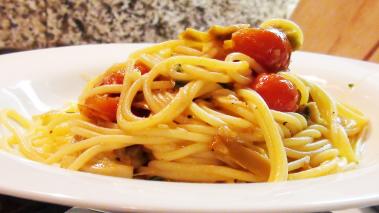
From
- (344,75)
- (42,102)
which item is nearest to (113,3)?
(42,102)

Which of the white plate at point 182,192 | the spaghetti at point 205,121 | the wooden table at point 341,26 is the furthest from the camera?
the wooden table at point 341,26

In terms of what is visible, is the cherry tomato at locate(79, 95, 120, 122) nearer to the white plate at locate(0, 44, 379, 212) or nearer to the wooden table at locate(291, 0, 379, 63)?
the white plate at locate(0, 44, 379, 212)

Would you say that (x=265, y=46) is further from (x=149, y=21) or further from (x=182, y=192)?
(x=149, y=21)

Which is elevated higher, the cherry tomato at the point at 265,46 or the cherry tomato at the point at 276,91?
the cherry tomato at the point at 265,46

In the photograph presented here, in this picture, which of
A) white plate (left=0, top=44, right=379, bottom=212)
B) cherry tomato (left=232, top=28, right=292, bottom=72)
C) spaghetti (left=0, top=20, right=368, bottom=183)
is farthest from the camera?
cherry tomato (left=232, top=28, right=292, bottom=72)

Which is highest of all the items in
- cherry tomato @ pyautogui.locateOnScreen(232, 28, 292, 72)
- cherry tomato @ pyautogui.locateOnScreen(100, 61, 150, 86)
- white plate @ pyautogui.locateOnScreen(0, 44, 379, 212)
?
cherry tomato @ pyautogui.locateOnScreen(232, 28, 292, 72)

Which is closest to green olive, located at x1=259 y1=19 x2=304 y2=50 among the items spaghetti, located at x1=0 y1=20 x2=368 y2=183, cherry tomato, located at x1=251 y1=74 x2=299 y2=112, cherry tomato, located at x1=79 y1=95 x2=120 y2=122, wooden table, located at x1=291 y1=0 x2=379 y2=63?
spaghetti, located at x1=0 y1=20 x2=368 y2=183

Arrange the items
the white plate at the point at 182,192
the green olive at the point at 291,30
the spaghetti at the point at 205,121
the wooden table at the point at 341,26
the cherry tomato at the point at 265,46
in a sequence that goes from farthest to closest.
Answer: the wooden table at the point at 341,26
the green olive at the point at 291,30
the cherry tomato at the point at 265,46
the spaghetti at the point at 205,121
the white plate at the point at 182,192

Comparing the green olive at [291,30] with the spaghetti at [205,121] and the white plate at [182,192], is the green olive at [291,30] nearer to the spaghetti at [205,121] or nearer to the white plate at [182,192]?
the spaghetti at [205,121]

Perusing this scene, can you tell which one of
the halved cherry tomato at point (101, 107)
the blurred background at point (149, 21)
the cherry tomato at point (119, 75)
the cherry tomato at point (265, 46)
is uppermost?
the cherry tomato at point (265, 46)

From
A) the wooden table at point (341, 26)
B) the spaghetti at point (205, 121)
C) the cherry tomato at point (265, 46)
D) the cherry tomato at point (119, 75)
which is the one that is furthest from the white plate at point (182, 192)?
the wooden table at point (341, 26)
